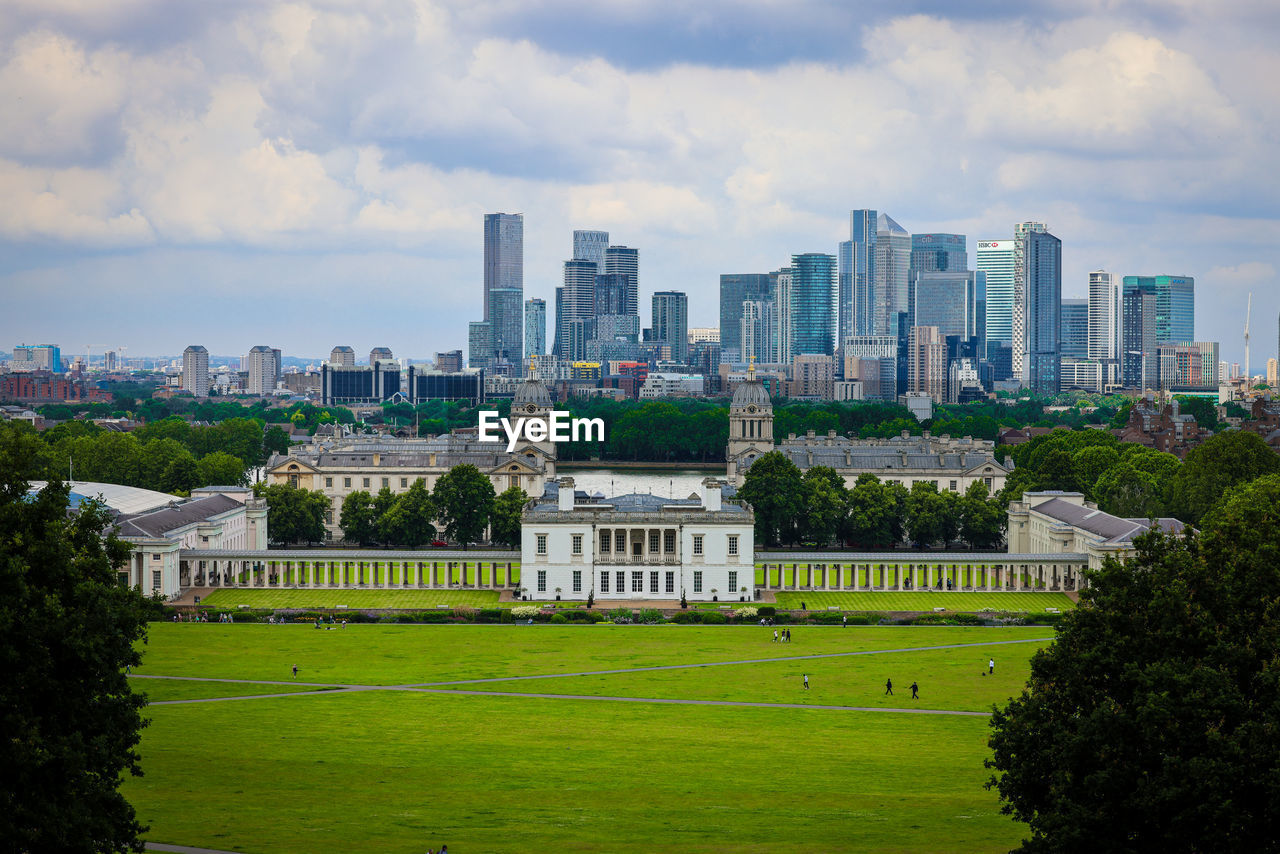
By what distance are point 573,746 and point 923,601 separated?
4626cm

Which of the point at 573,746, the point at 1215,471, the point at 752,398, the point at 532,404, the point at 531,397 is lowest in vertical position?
the point at 573,746

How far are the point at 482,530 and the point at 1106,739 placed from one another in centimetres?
7992

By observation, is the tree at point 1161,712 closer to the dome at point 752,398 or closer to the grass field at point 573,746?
the grass field at point 573,746

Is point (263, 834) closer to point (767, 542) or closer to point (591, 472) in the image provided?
point (767, 542)

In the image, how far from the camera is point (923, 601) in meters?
95.9

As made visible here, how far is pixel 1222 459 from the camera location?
11500cm

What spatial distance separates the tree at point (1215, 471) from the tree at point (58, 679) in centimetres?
8815

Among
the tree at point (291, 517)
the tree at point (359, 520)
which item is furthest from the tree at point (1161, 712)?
the tree at point (291, 517)

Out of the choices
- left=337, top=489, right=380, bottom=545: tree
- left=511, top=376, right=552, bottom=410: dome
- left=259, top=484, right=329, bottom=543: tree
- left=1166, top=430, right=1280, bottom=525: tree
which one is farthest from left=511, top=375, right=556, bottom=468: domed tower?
left=1166, top=430, right=1280, bottom=525: tree

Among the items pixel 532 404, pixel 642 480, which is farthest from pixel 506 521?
pixel 532 404

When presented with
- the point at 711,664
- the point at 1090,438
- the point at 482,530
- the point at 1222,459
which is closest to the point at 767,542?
the point at 482,530

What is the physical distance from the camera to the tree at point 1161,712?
3606 cm

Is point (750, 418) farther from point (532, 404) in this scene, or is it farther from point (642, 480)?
point (532, 404)

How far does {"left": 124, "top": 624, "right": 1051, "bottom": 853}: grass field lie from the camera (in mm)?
44156
